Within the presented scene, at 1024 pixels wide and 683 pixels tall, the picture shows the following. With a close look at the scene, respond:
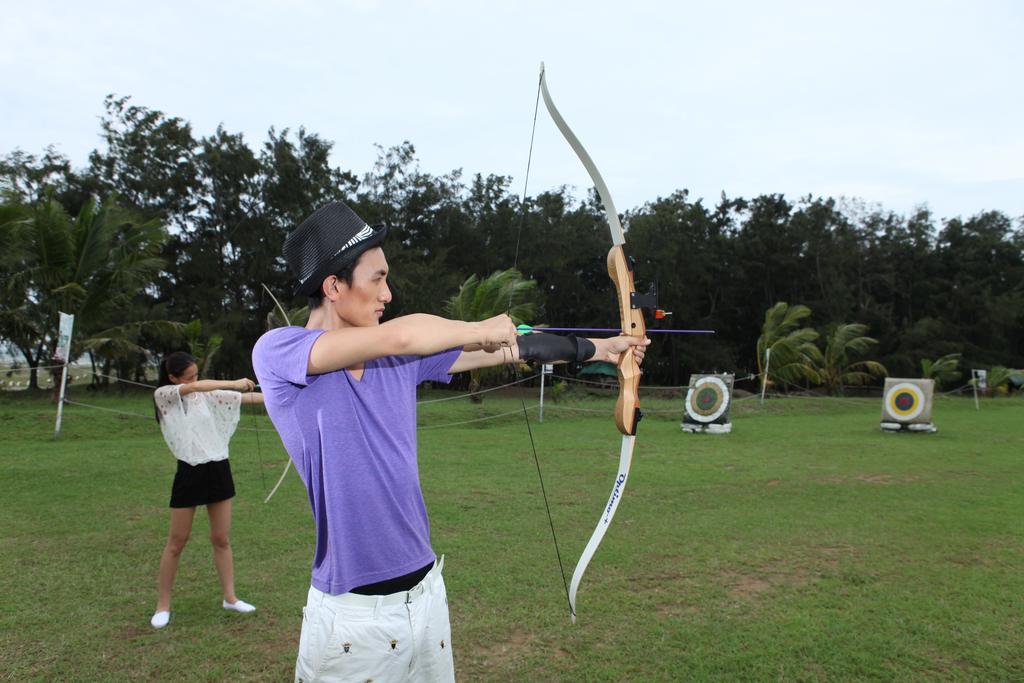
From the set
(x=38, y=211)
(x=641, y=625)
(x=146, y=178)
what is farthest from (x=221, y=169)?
(x=641, y=625)

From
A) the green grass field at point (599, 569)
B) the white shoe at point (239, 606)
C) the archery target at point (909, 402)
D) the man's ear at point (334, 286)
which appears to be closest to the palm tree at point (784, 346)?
the archery target at point (909, 402)

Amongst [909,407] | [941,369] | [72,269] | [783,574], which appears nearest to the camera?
[783,574]

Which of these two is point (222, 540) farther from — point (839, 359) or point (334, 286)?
point (839, 359)

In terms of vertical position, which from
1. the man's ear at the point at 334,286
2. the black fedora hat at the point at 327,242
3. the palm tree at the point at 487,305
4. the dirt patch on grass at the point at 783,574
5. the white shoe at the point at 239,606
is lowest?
the white shoe at the point at 239,606

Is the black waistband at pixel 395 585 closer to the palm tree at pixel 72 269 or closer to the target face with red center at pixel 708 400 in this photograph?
the target face with red center at pixel 708 400

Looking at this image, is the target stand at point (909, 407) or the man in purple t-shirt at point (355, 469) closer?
the man in purple t-shirt at point (355, 469)

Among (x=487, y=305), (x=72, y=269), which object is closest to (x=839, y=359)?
(x=487, y=305)

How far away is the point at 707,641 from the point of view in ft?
12.3

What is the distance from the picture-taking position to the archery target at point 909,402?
1339 cm

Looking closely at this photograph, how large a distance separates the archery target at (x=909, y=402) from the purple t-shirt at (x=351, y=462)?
14.1 meters

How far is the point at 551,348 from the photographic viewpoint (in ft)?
5.75

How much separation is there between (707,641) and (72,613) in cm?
350

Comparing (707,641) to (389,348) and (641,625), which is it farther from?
(389,348)

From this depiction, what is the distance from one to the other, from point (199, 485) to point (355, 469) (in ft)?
8.98
